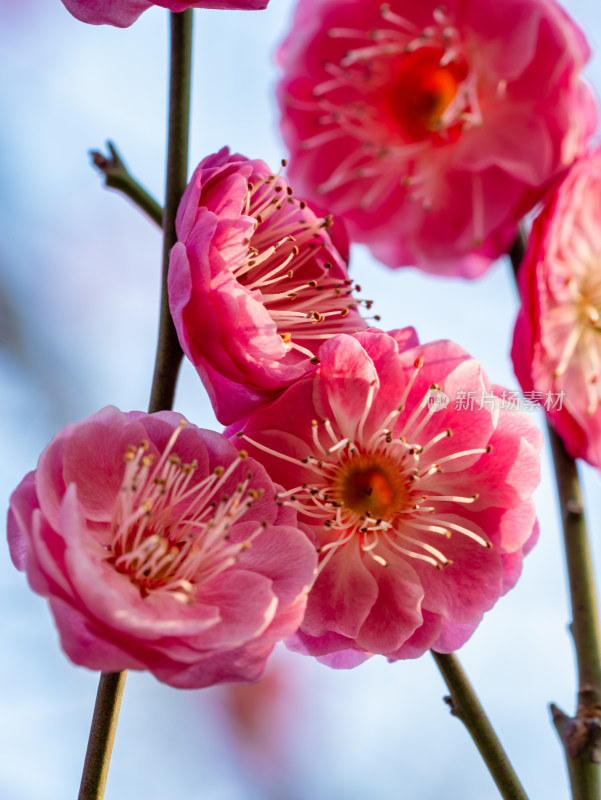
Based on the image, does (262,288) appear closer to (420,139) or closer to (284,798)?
(420,139)

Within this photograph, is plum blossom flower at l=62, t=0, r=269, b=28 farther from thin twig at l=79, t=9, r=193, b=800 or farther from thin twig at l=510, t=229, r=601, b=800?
thin twig at l=510, t=229, r=601, b=800

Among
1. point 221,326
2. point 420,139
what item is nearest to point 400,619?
point 221,326

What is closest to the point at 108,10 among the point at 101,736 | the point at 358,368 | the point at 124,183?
the point at 124,183

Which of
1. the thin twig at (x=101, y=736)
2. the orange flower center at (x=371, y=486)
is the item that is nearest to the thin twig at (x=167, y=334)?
the thin twig at (x=101, y=736)

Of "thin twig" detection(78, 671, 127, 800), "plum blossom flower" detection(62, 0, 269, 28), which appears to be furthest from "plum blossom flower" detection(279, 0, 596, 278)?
"thin twig" detection(78, 671, 127, 800)

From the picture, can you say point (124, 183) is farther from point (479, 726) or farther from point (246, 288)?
point (479, 726)

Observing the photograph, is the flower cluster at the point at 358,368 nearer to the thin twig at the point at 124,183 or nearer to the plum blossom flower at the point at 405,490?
the plum blossom flower at the point at 405,490
